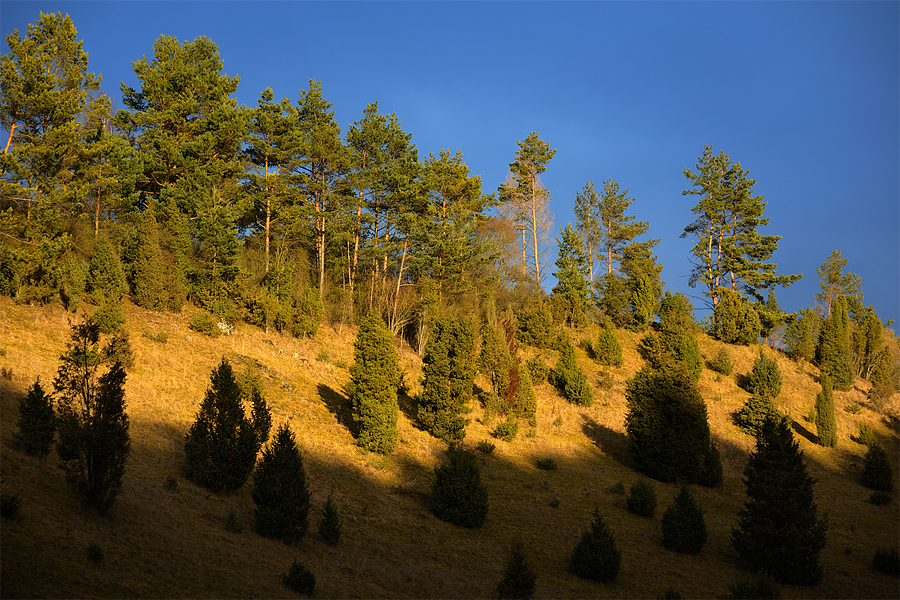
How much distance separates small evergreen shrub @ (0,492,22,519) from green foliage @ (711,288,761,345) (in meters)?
47.1

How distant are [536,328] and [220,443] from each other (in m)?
28.3

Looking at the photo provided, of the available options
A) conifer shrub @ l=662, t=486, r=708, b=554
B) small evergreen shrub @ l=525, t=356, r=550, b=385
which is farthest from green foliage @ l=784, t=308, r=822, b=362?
conifer shrub @ l=662, t=486, r=708, b=554

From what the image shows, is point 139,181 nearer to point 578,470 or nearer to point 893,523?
point 578,470

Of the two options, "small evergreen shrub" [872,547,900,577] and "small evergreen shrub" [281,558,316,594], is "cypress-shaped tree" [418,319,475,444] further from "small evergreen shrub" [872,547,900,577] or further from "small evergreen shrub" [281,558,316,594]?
"small evergreen shrub" [872,547,900,577]

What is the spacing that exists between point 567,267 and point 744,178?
18341 mm

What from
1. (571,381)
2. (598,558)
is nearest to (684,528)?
(598,558)

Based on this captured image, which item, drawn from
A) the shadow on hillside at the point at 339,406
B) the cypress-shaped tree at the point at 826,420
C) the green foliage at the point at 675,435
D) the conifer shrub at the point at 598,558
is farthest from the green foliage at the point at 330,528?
the cypress-shaped tree at the point at 826,420

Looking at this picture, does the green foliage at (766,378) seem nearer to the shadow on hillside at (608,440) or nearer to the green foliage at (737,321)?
the green foliage at (737,321)

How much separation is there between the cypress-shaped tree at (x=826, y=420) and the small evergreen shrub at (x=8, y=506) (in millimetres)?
36600

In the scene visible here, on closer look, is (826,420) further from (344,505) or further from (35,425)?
(35,425)

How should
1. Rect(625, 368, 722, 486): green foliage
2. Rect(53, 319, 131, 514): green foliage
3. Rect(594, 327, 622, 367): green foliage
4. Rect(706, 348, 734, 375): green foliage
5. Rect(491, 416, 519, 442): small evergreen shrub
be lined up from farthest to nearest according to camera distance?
Rect(706, 348, 734, 375): green foliage < Rect(594, 327, 622, 367): green foliage < Rect(491, 416, 519, 442): small evergreen shrub < Rect(625, 368, 722, 486): green foliage < Rect(53, 319, 131, 514): green foliage

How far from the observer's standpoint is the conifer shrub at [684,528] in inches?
690

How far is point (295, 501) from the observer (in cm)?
1384

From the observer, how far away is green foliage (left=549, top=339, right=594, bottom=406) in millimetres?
32750
